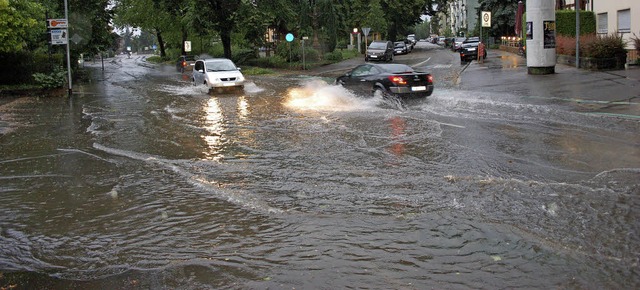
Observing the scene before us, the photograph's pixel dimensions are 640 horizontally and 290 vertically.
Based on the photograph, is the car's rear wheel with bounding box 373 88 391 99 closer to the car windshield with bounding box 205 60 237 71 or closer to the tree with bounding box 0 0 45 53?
the car windshield with bounding box 205 60 237 71

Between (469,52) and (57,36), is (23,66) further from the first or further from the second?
(469,52)

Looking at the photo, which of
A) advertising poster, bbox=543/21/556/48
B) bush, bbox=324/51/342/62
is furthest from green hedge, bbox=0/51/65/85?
bush, bbox=324/51/342/62

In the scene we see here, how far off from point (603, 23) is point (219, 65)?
20.0 m

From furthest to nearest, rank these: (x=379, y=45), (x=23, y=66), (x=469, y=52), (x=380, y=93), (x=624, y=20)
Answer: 1. (x=379, y=45)
2. (x=469, y=52)
3. (x=624, y=20)
4. (x=23, y=66)
5. (x=380, y=93)

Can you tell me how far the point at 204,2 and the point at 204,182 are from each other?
125 ft

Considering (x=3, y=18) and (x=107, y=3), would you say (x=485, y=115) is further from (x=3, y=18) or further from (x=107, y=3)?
(x=107, y=3)

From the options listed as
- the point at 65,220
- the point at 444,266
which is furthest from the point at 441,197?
the point at 65,220

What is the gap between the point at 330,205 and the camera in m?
6.89

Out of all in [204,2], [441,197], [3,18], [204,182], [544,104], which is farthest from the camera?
[204,2]

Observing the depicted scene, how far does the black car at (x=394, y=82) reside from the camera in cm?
1719

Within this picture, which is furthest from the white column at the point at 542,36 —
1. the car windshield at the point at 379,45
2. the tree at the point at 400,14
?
the tree at the point at 400,14

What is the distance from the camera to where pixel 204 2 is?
1722 inches

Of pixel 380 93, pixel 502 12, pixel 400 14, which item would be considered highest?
pixel 400 14

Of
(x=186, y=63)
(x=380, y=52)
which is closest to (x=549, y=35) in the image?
(x=380, y=52)
